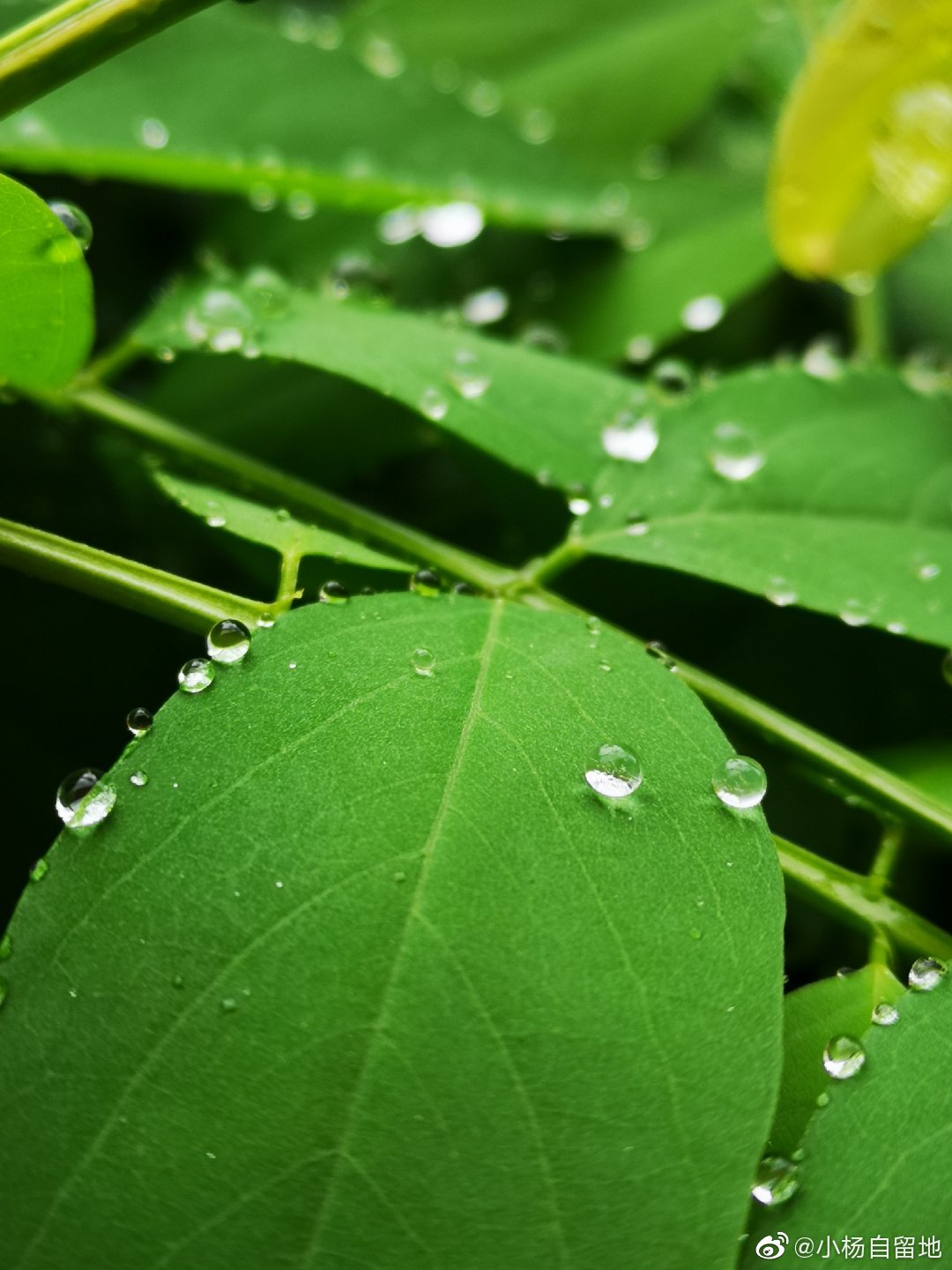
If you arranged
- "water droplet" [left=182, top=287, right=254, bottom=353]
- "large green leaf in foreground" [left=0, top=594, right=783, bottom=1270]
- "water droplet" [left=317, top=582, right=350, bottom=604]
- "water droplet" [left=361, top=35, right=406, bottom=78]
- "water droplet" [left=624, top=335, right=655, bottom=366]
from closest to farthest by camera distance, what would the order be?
1. "large green leaf in foreground" [left=0, top=594, right=783, bottom=1270]
2. "water droplet" [left=317, top=582, right=350, bottom=604]
3. "water droplet" [left=182, top=287, right=254, bottom=353]
4. "water droplet" [left=624, top=335, right=655, bottom=366]
5. "water droplet" [left=361, top=35, right=406, bottom=78]

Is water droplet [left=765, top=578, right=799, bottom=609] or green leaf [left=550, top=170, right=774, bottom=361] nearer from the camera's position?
water droplet [left=765, top=578, right=799, bottom=609]

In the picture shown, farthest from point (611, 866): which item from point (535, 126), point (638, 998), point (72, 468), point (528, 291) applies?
point (535, 126)

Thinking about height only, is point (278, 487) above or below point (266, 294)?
below

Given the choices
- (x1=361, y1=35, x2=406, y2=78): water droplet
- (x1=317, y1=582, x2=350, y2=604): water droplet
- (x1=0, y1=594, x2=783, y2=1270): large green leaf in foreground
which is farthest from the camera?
(x1=361, y1=35, x2=406, y2=78): water droplet

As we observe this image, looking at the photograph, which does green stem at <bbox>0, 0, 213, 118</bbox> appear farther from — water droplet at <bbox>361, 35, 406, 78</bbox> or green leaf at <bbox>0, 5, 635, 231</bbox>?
water droplet at <bbox>361, 35, 406, 78</bbox>

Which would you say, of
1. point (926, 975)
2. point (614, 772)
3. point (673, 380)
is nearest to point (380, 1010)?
point (614, 772)

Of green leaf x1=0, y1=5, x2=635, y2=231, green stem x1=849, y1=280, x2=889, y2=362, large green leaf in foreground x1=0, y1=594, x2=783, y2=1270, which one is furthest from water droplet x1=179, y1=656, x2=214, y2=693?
green stem x1=849, y1=280, x2=889, y2=362

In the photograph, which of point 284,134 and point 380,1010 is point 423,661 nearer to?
point 380,1010

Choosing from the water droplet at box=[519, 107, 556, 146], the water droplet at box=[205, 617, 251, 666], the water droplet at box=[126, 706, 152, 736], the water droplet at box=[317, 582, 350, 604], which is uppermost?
the water droplet at box=[519, 107, 556, 146]
